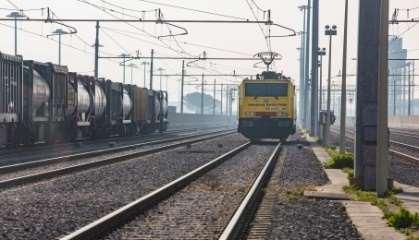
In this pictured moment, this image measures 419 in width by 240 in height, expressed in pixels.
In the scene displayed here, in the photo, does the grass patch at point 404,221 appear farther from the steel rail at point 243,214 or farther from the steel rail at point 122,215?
the steel rail at point 122,215

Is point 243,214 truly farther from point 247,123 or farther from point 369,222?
point 247,123

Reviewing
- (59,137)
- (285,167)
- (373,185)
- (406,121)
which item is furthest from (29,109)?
(406,121)

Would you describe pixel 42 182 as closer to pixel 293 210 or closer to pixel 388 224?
pixel 293 210

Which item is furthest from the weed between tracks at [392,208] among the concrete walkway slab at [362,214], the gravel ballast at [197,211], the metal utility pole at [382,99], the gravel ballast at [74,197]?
the gravel ballast at [74,197]

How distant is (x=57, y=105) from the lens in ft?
103

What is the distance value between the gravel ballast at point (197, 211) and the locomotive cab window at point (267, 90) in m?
17.2

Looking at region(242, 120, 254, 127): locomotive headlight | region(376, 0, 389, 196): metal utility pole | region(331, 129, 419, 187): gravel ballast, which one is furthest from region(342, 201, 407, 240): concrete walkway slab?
region(242, 120, 254, 127): locomotive headlight

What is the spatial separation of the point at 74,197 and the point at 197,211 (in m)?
2.62

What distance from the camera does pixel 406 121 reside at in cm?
9856

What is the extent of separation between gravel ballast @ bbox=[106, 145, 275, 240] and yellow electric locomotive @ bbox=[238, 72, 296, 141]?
16.8 meters

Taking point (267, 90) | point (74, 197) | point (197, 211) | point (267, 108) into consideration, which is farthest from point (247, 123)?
point (197, 211)

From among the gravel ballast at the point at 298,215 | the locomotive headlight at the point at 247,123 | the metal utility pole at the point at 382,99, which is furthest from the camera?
the locomotive headlight at the point at 247,123

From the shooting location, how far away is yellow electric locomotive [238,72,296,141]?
36.2 metres

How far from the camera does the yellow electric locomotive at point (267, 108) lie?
36156 millimetres
